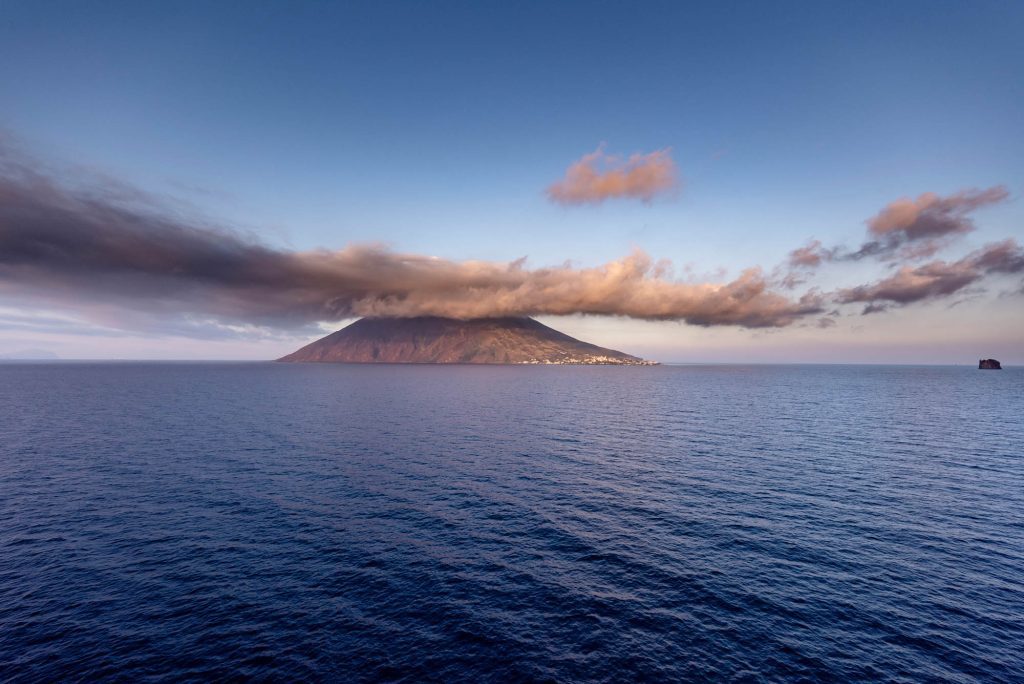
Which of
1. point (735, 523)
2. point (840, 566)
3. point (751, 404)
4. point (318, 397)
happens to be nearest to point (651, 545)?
point (735, 523)

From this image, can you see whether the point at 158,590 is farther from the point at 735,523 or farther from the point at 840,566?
the point at 840,566

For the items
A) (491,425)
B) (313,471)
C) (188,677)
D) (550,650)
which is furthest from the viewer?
(491,425)

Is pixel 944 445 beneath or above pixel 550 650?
above

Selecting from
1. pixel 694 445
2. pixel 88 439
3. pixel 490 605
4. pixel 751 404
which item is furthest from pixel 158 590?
pixel 751 404

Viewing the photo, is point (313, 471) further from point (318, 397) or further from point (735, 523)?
point (318, 397)

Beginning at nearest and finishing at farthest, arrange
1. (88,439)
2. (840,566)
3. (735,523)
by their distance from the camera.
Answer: (840,566), (735,523), (88,439)

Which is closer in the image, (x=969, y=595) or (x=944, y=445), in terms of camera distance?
(x=969, y=595)
